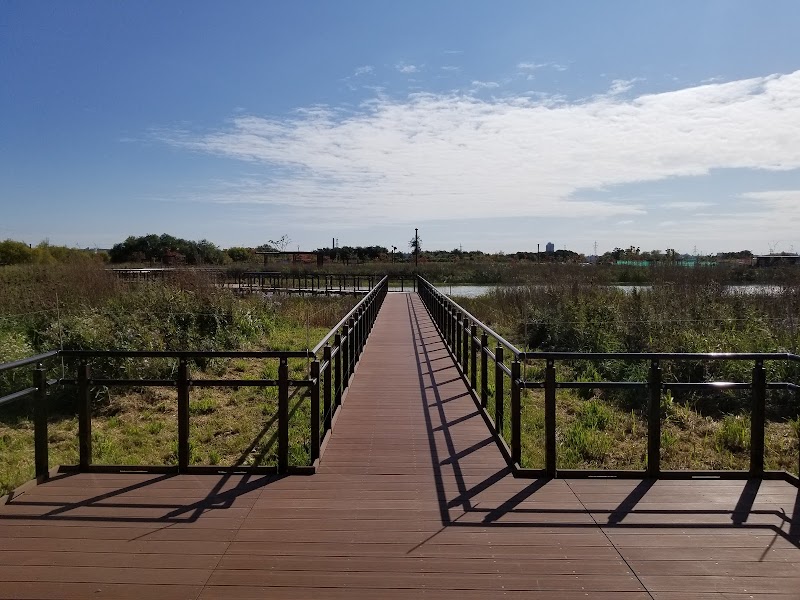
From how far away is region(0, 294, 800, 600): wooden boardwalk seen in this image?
3309mm

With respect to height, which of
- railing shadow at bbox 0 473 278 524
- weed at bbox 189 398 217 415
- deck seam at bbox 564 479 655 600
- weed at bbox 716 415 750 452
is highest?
railing shadow at bbox 0 473 278 524

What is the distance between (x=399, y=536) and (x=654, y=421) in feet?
7.20

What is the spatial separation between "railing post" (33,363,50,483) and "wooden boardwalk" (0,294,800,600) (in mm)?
208

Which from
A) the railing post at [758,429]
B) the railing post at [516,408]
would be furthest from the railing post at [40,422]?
the railing post at [758,429]

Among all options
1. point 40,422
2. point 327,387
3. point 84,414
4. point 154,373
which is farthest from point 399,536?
point 154,373

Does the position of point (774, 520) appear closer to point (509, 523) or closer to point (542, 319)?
point (509, 523)

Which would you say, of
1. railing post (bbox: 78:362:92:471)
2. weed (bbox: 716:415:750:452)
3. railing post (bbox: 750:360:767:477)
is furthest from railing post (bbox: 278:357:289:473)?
weed (bbox: 716:415:750:452)

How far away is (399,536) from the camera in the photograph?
391 cm

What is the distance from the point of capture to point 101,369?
11.1 meters

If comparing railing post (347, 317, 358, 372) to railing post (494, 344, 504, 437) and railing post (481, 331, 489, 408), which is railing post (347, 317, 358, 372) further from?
railing post (494, 344, 504, 437)

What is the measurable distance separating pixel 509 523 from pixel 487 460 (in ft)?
4.82

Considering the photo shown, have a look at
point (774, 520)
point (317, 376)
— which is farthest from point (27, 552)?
point (774, 520)

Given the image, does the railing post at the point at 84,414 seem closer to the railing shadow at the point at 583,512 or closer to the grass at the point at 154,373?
the grass at the point at 154,373

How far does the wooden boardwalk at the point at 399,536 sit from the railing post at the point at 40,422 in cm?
21
